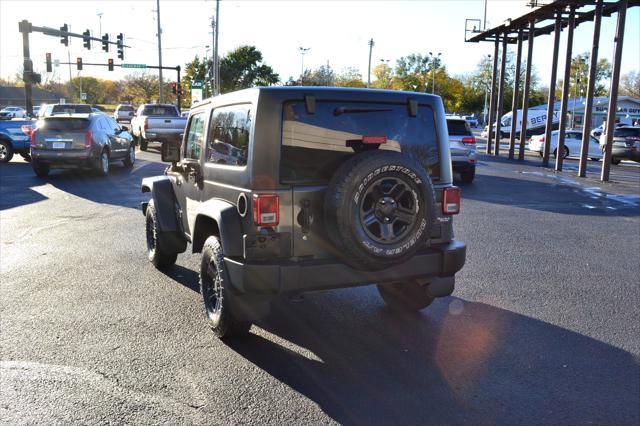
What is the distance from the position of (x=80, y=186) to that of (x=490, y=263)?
10.8m

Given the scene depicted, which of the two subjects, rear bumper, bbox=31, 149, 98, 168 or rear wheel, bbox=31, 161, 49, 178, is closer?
rear bumper, bbox=31, 149, 98, 168

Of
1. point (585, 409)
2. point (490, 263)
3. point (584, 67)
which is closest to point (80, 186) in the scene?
point (490, 263)

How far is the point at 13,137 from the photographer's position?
2002 centimetres

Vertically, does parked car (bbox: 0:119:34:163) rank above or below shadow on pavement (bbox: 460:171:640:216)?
above

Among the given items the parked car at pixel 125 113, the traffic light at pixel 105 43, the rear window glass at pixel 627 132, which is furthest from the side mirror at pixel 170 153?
the parked car at pixel 125 113

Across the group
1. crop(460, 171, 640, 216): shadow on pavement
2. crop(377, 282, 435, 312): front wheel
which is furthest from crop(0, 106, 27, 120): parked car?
crop(377, 282, 435, 312): front wheel

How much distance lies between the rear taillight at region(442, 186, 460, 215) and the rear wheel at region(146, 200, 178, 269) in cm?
317

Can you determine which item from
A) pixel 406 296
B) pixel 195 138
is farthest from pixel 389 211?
pixel 195 138

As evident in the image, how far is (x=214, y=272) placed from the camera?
14.6ft

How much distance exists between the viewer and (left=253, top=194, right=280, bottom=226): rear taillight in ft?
12.8

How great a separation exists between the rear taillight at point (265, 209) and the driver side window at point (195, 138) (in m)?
1.36

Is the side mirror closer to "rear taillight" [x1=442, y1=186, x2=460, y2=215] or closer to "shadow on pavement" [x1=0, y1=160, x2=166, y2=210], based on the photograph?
"rear taillight" [x1=442, y1=186, x2=460, y2=215]

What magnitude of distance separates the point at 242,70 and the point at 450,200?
2700 inches

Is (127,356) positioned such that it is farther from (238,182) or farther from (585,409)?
(585,409)
